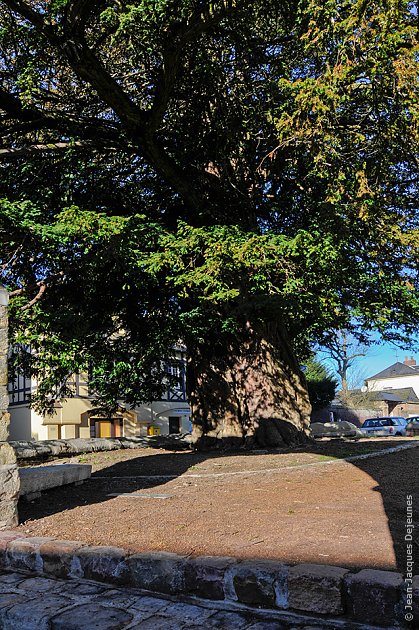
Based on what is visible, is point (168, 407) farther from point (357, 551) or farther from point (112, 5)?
point (357, 551)

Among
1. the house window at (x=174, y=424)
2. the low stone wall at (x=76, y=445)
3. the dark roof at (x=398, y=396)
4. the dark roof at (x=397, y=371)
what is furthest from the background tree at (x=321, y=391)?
the dark roof at (x=397, y=371)

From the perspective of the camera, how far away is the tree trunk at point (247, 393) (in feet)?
40.8

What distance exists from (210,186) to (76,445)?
7.58 metres

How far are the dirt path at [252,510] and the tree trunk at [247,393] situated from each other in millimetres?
2703

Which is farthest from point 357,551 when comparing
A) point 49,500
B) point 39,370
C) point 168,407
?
point 168,407

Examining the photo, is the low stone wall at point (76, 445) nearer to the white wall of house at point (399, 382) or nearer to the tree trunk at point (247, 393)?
the tree trunk at point (247, 393)

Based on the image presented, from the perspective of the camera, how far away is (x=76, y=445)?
47.3 ft

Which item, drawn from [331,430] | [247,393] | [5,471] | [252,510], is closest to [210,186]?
[247,393]

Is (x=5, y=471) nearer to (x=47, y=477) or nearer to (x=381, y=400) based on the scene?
(x=47, y=477)

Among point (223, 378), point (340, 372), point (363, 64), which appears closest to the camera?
point (363, 64)

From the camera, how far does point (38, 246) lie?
10031mm

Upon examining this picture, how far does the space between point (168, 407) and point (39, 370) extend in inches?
918

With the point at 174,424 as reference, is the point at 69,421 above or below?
above

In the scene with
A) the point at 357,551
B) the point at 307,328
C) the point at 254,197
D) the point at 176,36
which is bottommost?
the point at 357,551
